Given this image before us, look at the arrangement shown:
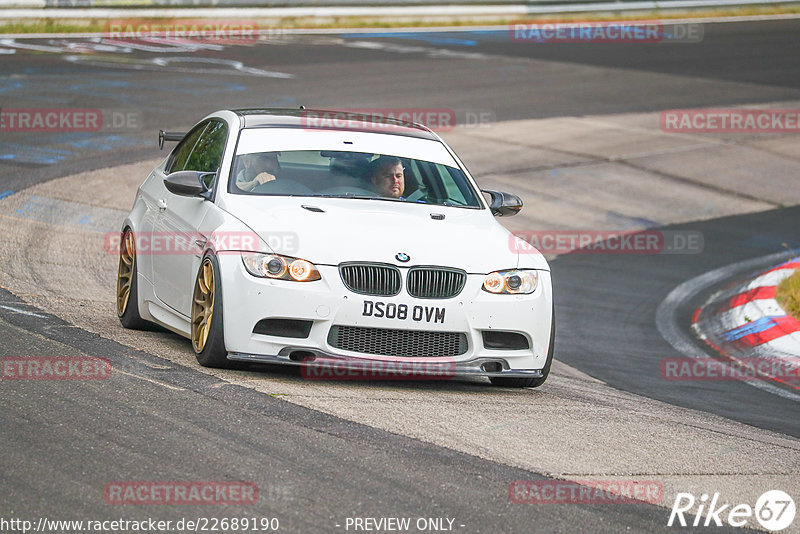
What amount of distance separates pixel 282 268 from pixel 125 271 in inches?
92.2

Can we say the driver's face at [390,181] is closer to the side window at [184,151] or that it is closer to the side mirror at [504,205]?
the side mirror at [504,205]

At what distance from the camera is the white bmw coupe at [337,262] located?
7.30 metres

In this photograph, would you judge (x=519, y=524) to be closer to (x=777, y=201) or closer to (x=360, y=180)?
(x=360, y=180)

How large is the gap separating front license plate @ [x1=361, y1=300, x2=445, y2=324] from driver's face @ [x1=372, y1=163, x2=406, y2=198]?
1.36 meters

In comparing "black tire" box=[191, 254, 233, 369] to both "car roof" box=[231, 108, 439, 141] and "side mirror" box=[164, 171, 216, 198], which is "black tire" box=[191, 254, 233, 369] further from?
"car roof" box=[231, 108, 439, 141]

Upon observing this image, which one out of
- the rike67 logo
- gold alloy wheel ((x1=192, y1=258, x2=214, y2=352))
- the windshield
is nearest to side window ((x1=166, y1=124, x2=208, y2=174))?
the windshield

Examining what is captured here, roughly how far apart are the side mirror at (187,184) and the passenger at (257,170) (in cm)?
24

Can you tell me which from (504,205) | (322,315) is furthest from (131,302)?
(504,205)

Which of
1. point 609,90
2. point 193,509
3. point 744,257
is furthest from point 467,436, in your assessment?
point 609,90

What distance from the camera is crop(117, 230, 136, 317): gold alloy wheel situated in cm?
908

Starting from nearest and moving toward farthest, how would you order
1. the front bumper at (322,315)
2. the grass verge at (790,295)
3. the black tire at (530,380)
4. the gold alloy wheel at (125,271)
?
the front bumper at (322,315) < the black tire at (530,380) < the gold alloy wheel at (125,271) < the grass verge at (790,295)

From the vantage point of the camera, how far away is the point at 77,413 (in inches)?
243

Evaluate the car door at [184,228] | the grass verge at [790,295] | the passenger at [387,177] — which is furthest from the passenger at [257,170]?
the grass verge at [790,295]

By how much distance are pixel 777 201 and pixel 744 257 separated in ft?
11.6
